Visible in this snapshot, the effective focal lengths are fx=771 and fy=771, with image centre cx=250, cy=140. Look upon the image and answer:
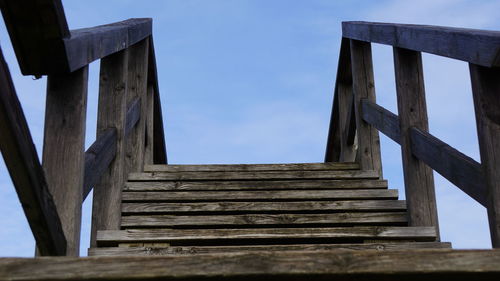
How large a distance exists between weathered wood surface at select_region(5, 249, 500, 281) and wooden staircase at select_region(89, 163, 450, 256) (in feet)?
5.06

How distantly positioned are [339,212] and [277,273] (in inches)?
102

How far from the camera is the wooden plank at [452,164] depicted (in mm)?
2961

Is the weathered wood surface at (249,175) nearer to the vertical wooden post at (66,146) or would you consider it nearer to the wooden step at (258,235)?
the wooden step at (258,235)

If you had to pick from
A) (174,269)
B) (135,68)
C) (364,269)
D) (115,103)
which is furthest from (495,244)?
(135,68)

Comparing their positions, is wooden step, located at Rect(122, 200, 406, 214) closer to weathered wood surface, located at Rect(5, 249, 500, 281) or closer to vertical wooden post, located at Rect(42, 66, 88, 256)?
vertical wooden post, located at Rect(42, 66, 88, 256)

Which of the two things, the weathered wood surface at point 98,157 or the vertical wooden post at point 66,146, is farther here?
the weathered wood surface at point 98,157

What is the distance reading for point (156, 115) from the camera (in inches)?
294

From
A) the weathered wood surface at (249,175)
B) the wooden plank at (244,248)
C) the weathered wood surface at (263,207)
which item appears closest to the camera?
the wooden plank at (244,248)

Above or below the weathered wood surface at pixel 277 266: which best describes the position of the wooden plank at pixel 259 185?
above

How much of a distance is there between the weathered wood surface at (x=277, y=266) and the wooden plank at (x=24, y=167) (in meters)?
0.48

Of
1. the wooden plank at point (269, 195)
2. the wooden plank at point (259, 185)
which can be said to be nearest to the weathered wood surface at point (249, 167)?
the wooden plank at point (259, 185)

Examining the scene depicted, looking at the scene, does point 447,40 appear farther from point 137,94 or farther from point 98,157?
point 137,94

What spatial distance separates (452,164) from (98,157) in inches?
63.4

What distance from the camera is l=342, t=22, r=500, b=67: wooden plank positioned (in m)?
2.63
